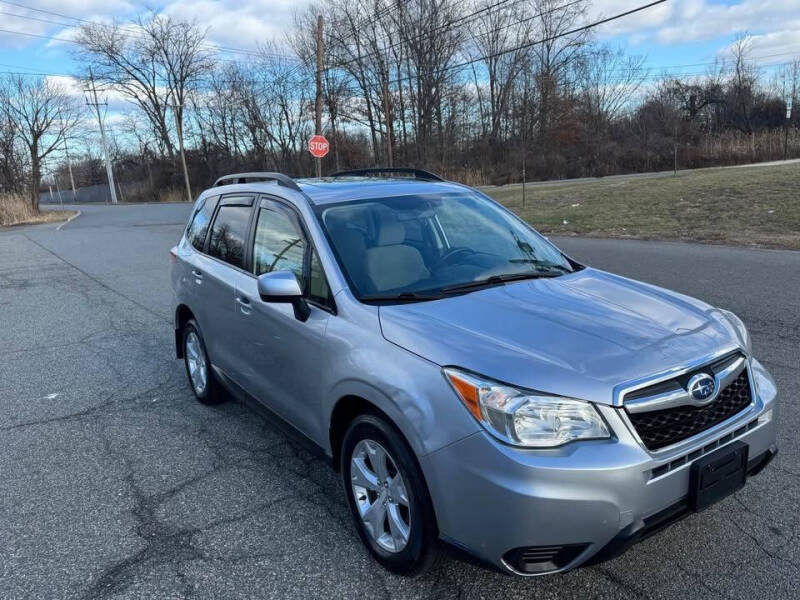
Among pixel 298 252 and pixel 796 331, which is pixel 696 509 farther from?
pixel 796 331

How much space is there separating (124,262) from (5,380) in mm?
8925

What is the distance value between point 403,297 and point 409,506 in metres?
1.00

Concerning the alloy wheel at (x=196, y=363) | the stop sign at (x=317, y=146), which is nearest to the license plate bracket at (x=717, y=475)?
the alloy wheel at (x=196, y=363)

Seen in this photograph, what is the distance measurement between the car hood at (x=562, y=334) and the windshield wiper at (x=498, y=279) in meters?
0.09

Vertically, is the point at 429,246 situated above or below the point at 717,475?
above

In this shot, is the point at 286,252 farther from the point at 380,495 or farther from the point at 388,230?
the point at 380,495

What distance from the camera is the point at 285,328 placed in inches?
136

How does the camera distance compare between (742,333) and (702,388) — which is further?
(742,333)

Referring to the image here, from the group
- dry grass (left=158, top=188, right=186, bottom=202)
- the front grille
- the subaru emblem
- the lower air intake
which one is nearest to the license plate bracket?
the front grille

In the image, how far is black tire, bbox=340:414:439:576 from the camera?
2512 mm

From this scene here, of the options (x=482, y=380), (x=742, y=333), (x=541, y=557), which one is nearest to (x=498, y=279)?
(x=482, y=380)

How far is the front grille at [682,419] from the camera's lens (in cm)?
234

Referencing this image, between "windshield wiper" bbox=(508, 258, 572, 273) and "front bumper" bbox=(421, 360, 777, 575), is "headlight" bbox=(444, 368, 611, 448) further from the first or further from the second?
"windshield wiper" bbox=(508, 258, 572, 273)

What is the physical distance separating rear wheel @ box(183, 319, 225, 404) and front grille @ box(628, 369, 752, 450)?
3.46m
